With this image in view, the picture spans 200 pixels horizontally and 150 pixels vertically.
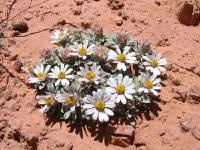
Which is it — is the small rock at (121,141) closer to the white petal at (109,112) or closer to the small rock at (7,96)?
the white petal at (109,112)

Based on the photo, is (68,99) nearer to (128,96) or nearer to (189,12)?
(128,96)

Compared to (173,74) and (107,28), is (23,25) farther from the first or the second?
(173,74)

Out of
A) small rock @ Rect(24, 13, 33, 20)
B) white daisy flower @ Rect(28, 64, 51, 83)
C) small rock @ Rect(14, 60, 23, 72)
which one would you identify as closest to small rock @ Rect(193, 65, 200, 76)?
white daisy flower @ Rect(28, 64, 51, 83)

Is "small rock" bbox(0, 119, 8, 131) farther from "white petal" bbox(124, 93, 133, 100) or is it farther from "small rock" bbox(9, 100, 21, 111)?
"white petal" bbox(124, 93, 133, 100)

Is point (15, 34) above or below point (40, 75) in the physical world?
above

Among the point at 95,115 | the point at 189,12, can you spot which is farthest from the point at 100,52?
the point at 189,12

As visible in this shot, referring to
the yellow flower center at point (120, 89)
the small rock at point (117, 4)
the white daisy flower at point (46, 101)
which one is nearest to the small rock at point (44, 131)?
→ the white daisy flower at point (46, 101)
